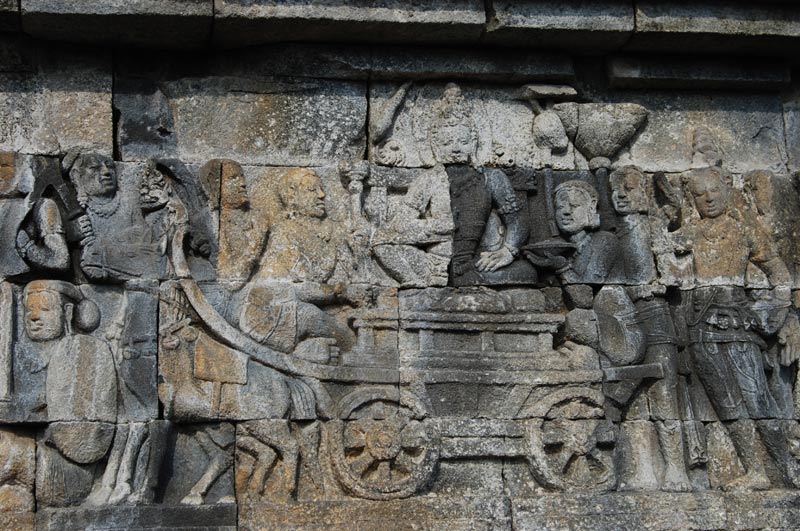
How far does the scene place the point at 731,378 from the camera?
7.48 meters

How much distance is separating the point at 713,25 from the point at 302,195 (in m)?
2.89

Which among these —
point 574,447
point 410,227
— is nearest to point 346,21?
point 410,227

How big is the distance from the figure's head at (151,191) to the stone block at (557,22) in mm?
2281

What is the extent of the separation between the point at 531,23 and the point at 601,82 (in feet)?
2.90

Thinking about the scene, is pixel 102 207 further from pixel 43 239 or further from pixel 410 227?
pixel 410 227

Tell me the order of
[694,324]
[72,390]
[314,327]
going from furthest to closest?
[694,324]
[314,327]
[72,390]

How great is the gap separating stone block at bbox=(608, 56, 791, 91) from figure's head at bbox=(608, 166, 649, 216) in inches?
24.7

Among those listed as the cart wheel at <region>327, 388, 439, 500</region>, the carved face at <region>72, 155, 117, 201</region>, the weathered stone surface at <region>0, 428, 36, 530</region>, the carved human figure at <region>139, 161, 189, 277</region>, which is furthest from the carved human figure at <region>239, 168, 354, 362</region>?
the weathered stone surface at <region>0, 428, 36, 530</region>

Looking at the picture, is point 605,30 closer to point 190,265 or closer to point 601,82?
point 601,82

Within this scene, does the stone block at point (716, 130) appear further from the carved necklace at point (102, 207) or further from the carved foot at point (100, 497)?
the carved foot at point (100, 497)

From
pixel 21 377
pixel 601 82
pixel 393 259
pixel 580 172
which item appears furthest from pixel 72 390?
pixel 601 82

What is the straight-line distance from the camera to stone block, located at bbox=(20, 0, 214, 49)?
22.6ft

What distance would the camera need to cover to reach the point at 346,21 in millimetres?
7207

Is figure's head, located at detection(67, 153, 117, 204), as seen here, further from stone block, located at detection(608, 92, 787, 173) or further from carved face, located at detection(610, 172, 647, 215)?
stone block, located at detection(608, 92, 787, 173)
